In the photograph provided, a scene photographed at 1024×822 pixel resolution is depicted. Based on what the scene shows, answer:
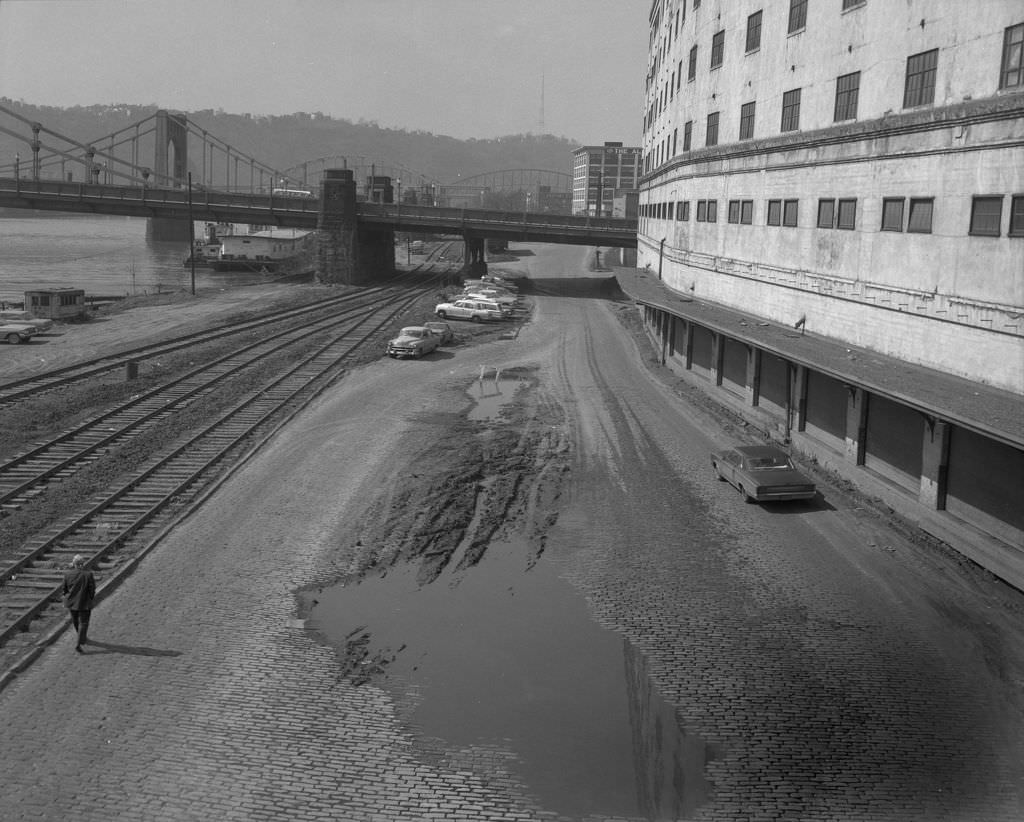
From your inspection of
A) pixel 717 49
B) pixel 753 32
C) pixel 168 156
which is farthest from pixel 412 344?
pixel 168 156

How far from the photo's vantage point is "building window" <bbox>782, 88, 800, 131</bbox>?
34.3 m

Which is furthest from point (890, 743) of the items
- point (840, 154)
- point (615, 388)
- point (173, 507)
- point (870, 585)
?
point (615, 388)

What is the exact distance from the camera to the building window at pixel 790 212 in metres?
33.9

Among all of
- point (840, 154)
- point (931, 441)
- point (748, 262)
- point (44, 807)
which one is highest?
Answer: point (840, 154)

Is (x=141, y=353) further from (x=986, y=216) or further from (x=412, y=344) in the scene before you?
(x=986, y=216)

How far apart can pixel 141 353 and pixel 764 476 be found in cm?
3270

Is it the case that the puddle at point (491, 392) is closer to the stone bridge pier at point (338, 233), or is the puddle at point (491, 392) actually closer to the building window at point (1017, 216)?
the building window at point (1017, 216)

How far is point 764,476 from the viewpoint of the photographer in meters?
25.8

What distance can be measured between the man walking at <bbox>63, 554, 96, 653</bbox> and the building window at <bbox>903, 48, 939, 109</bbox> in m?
22.3

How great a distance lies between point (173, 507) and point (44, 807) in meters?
12.6

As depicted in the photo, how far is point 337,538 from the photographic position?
22672mm

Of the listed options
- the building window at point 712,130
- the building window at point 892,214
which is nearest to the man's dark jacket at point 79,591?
the building window at point 892,214

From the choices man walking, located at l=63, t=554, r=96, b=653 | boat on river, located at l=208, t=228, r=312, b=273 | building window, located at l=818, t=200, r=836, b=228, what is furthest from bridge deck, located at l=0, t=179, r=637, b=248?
man walking, located at l=63, t=554, r=96, b=653

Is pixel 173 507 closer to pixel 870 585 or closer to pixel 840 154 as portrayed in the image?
pixel 870 585
